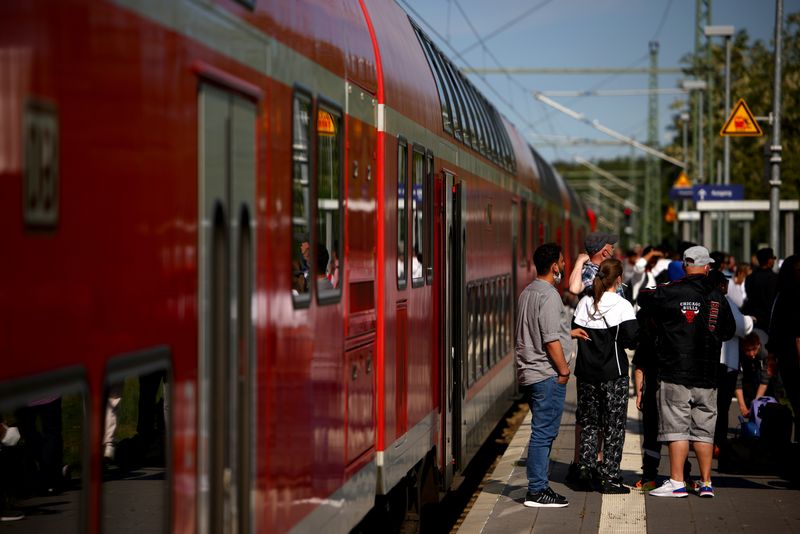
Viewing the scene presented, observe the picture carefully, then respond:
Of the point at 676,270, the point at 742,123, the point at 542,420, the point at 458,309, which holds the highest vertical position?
the point at 742,123

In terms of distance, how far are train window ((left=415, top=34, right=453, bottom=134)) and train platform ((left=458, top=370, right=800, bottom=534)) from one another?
2.87 metres

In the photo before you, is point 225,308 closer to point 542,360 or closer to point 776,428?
point 542,360

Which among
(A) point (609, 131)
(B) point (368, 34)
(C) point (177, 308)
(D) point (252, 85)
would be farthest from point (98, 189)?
(A) point (609, 131)

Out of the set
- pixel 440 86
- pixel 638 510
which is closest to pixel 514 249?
pixel 440 86

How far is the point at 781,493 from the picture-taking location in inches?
397

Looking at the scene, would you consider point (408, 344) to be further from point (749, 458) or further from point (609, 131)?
point (609, 131)

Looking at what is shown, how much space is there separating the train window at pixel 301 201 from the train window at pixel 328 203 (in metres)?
0.15

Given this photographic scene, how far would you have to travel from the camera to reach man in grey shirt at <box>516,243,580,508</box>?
9078 millimetres

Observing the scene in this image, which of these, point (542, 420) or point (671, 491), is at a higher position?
point (542, 420)

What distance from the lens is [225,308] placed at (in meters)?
3.86

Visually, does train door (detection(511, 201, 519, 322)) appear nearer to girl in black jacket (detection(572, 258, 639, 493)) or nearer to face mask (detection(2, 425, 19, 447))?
girl in black jacket (detection(572, 258, 639, 493))

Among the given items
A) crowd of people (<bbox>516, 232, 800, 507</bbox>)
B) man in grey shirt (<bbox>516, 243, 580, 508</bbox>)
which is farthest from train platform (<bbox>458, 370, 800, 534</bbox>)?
man in grey shirt (<bbox>516, 243, 580, 508</bbox>)

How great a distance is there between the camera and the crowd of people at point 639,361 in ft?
30.5

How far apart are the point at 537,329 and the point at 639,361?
129cm
